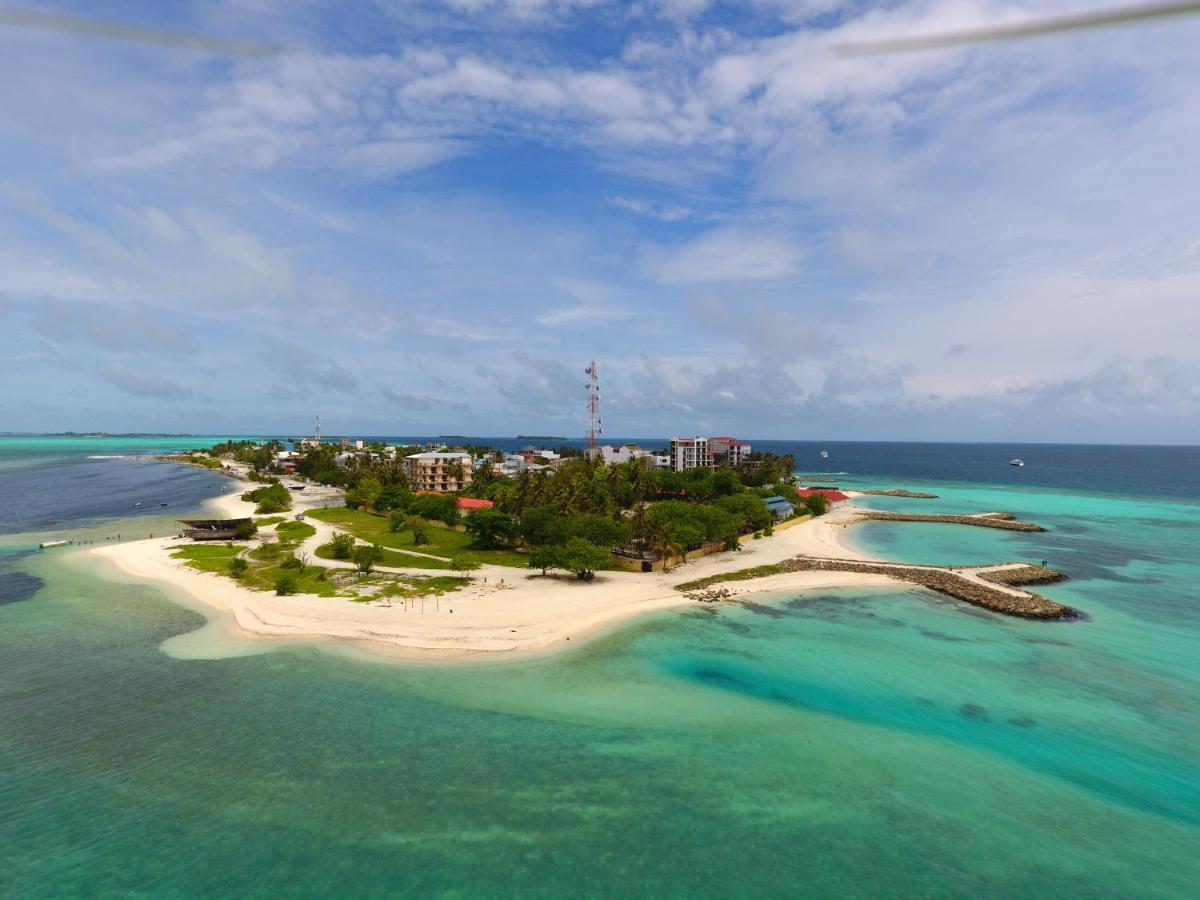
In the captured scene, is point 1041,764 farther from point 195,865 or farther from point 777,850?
point 195,865

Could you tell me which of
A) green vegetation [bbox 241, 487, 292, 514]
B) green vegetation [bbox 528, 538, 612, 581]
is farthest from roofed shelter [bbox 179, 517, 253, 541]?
green vegetation [bbox 528, 538, 612, 581]

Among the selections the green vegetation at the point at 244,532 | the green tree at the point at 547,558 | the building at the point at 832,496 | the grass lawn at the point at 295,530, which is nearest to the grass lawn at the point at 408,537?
the grass lawn at the point at 295,530

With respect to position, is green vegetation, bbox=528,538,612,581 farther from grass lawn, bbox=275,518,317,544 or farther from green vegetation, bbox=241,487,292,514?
green vegetation, bbox=241,487,292,514

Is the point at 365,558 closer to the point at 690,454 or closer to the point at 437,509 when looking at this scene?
the point at 437,509

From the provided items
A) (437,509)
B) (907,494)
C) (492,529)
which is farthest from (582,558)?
(907,494)

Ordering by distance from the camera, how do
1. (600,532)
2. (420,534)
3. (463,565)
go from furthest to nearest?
(420,534)
(600,532)
(463,565)

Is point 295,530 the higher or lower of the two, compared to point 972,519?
→ higher

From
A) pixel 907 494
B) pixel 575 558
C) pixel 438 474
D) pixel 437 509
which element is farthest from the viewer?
pixel 907 494
